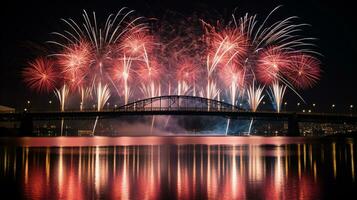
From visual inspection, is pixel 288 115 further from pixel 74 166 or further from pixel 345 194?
pixel 345 194

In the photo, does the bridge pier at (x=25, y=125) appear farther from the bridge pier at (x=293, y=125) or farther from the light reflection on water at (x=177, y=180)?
the light reflection on water at (x=177, y=180)

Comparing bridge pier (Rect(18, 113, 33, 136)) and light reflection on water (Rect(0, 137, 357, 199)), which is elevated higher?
bridge pier (Rect(18, 113, 33, 136))

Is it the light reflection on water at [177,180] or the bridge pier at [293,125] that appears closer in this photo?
the light reflection on water at [177,180]

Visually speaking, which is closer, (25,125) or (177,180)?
(177,180)

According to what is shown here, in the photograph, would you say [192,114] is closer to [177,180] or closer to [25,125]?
[25,125]

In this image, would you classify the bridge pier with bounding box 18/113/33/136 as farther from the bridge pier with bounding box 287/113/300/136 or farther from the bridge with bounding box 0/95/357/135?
the bridge pier with bounding box 287/113/300/136

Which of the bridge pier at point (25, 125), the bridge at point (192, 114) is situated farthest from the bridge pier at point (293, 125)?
the bridge pier at point (25, 125)

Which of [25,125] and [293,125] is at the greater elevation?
[25,125]

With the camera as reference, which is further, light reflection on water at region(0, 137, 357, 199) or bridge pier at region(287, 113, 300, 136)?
bridge pier at region(287, 113, 300, 136)

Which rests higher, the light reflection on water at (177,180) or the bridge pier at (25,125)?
the bridge pier at (25,125)

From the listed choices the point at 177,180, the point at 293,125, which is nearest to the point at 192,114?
the point at 293,125

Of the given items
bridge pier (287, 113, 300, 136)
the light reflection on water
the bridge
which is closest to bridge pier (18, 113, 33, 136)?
the bridge

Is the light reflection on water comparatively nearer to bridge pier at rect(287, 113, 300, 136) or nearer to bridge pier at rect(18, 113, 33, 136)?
bridge pier at rect(287, 113, 300, 136)
